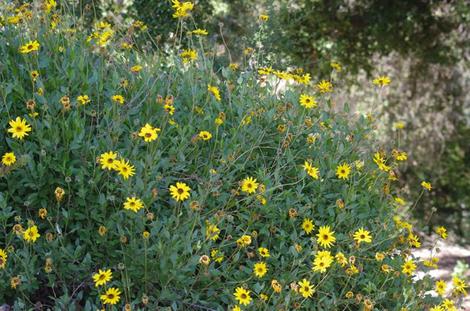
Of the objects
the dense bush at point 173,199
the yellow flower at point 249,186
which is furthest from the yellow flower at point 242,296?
the yellow flower at point 249,186

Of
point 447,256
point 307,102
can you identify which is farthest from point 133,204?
point 447,256

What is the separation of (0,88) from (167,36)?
3.65 metres

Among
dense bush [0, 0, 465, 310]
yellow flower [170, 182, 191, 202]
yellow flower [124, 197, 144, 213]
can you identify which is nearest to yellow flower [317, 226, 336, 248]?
dense bush [0, 0, 465, 310]

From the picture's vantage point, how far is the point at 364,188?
98.8 inches

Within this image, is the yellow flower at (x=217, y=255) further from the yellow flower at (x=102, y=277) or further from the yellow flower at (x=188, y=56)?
the yellow flower at (x=188, y=56)

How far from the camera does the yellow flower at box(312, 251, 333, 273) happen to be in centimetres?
194

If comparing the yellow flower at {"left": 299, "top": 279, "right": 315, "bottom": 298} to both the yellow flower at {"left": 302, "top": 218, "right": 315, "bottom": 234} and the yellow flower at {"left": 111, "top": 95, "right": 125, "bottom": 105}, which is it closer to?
the yellow flower at {"left": 302, "top": 218, "right": 315, "bottom": 234}

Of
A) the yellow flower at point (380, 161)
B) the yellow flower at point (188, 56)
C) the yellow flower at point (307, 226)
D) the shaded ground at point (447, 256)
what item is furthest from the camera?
the shaded ground at point (447, 256)

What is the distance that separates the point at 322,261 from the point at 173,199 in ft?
1.61

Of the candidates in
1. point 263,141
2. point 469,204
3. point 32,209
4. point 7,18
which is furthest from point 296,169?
point 469,204

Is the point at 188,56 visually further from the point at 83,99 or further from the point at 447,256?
the point at 447,256

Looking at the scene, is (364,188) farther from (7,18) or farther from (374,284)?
(7,18)

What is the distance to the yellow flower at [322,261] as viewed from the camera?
194 cm

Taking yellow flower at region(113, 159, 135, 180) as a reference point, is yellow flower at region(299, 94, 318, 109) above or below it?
below
